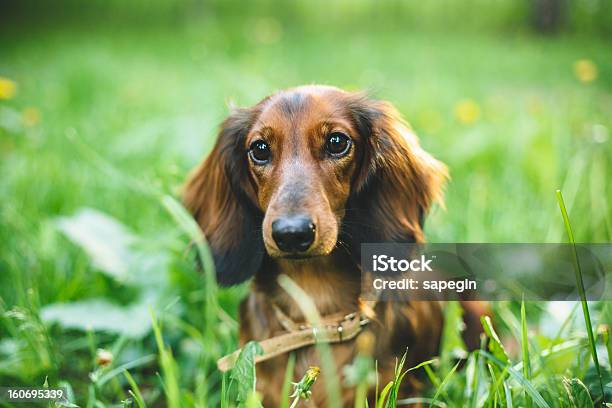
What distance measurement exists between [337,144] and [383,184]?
0.21 meters

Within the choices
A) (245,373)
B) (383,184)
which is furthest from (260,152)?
(245,373)

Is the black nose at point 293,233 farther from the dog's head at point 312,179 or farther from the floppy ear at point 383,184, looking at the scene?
the floppy ear at point 383,184

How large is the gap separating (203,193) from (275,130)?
1.51 ft

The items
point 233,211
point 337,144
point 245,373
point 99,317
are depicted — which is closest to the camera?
point 245,373

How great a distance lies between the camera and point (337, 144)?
5.08 ft

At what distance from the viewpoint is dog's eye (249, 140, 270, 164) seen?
1.57 m

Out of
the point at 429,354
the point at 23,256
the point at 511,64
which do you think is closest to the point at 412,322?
the point at 429,354

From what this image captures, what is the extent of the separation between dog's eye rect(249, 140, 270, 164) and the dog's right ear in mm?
104

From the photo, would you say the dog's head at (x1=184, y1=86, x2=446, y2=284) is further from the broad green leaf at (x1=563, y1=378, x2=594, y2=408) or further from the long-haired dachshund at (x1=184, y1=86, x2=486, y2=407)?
the broad green leaf at (x1=563, y1=378, x2=594, y2=408)

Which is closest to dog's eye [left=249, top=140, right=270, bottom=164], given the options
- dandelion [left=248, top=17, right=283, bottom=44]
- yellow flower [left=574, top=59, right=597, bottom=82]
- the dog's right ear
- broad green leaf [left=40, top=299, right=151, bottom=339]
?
the dog's right ear

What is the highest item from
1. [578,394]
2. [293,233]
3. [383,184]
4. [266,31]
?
[266,31]

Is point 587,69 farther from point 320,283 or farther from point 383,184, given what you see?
point 320,283

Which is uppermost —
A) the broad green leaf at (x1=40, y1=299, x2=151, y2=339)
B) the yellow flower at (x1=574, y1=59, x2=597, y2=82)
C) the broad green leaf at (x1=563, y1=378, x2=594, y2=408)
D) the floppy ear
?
the yellow flower at (x1=574, y1=59, x2=597, y2=82)

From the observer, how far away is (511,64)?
4.05 m
